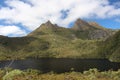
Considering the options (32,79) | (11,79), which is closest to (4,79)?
(11,79)

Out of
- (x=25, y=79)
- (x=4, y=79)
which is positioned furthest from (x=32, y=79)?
(x=4, y=79)

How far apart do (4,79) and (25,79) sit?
401 centimetres

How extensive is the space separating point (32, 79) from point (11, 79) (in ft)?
10.5

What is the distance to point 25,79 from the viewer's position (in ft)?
127

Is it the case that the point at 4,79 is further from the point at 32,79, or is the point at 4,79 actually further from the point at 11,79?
the point at 32,79

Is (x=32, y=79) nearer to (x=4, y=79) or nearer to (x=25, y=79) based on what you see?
(x=25, y=79)

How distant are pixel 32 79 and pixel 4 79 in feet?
14.9

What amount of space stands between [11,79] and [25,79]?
2419mm

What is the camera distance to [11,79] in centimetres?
3969

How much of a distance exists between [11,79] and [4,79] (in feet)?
5.38

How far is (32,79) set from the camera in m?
40.0

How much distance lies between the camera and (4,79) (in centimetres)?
4069

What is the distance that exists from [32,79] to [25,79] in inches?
59.7
